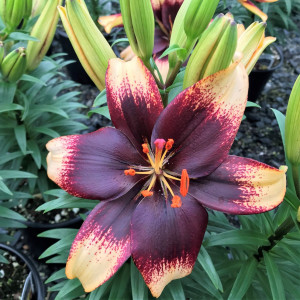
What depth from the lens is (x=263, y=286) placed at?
0.92 m

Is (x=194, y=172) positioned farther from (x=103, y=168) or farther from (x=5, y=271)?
(x=5, y=271)

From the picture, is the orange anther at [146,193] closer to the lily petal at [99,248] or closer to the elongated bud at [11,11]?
the lily petal at [99,248]

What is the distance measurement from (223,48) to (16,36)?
622mm

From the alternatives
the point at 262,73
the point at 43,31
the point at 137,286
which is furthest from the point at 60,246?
the point at 262,73

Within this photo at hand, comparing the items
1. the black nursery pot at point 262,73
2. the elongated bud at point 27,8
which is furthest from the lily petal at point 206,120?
the black nursery pot at point 262,73

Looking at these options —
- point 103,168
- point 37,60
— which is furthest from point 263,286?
point 37,60

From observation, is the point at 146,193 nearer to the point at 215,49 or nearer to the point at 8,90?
the point at 215,49

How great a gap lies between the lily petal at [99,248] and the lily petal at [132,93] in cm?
17

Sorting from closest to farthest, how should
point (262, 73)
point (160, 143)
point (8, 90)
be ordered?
1. point (160, 143)
2. point (8, 90)
3. point (262, 73)

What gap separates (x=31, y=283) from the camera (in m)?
1.26

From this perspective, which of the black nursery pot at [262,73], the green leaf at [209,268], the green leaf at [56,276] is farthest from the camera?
the black nursery pot at [262,73]

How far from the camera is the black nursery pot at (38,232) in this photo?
1478mm

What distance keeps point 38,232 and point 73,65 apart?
1207mm

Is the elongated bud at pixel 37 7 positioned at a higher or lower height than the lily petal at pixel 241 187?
higher
